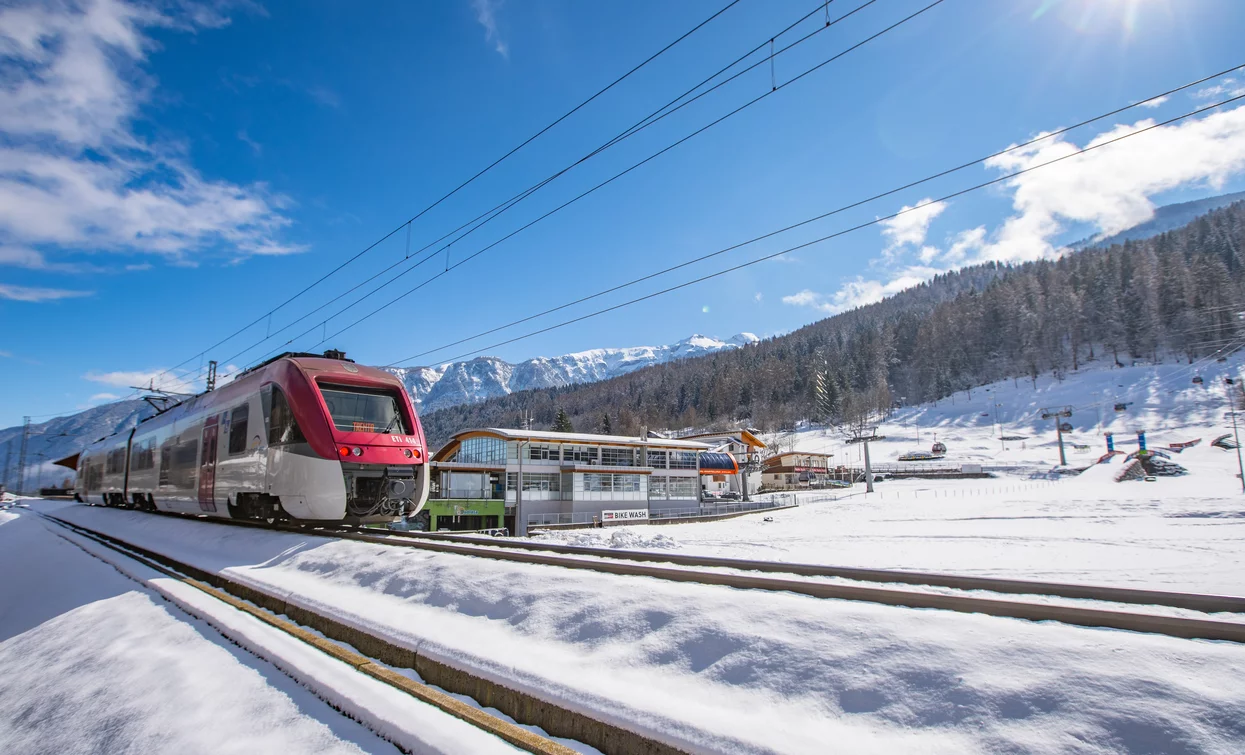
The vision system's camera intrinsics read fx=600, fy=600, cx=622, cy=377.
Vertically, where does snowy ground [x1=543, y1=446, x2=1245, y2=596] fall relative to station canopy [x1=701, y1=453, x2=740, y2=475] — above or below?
below

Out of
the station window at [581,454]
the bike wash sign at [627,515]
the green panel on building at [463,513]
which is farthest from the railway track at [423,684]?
the station window at [581,454]

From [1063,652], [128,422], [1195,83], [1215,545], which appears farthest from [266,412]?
[1215,545]

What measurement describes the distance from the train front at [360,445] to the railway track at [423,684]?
2.97 meters

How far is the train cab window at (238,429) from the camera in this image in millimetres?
14617

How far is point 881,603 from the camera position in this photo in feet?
15.0

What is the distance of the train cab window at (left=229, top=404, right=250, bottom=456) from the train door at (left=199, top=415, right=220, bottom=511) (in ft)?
3.99

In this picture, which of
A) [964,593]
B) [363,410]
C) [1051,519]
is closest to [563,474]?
[1051,519]

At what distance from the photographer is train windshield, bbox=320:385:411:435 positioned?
42.3 feet

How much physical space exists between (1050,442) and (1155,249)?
7644 cm

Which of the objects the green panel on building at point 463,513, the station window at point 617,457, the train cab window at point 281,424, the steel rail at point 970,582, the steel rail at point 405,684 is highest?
the train cab window at point 281,424

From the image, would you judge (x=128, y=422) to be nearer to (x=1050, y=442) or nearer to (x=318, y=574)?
(x=318, y=574)

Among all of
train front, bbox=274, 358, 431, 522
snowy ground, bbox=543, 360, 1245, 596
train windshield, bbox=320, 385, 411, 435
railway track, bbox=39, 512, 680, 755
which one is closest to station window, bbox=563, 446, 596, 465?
snowy ground, bbox=543, 360, 1245, 596

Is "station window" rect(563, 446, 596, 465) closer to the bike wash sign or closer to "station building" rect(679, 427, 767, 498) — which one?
the bike wash sign

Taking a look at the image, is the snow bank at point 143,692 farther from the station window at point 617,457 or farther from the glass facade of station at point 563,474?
the station window at point 617,457
